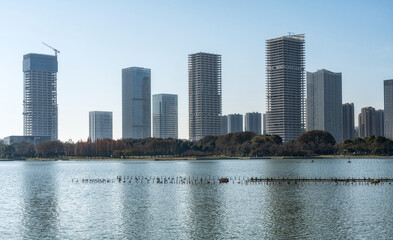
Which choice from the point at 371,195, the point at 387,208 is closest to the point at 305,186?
the point at 371,195

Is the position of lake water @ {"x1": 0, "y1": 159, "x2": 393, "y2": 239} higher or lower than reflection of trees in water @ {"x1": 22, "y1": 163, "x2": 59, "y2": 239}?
higher

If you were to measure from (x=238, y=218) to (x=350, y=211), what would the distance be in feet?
52.6

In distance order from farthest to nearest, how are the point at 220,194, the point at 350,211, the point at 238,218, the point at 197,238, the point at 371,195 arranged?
the point at 220,194, the point at 371,195, the point at 350,211, the point at 238,218, the point at 197,238

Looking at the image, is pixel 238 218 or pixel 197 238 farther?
pixel 238 218

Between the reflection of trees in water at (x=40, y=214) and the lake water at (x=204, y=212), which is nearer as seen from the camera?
the lake water at (x=204, y=212)

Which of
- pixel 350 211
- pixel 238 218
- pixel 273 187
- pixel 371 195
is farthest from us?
pixel 273 187

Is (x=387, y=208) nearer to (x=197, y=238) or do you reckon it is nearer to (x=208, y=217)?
(x=208, y=217)

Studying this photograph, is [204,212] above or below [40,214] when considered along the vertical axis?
above

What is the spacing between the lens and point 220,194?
91.9 meters

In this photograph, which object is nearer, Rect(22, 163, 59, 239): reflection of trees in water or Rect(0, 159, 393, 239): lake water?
Rect(0, 159, 393, 239): lake water

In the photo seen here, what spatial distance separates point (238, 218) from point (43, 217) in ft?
84.9

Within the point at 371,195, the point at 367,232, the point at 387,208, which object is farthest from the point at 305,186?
the point at 367,232

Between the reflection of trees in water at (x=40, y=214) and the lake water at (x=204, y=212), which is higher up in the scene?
the lake water at (x=204, y=212)

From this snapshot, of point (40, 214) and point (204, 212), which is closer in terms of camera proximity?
point (204, 212)
